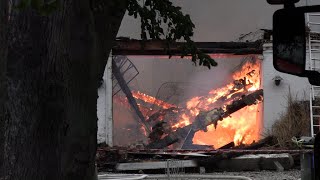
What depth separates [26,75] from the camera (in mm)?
2965

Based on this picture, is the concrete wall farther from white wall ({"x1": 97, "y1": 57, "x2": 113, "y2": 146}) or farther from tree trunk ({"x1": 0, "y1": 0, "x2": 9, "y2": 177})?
tree trunk ({"x1": 0, "y1": 0, "x2": 9, "y2": 177})

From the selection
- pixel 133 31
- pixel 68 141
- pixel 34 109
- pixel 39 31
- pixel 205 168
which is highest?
pixel 133 31

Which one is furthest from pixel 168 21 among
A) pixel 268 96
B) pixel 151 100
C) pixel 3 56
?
pixel 151 100

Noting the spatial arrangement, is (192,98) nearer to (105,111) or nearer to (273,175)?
(105,111)

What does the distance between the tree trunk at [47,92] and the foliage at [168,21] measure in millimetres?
1213

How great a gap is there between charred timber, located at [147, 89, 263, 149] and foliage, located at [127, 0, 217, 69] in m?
9.59

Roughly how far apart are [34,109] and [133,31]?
14395 millimetres

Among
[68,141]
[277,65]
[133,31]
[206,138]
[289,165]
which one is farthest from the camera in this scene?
[133,31]

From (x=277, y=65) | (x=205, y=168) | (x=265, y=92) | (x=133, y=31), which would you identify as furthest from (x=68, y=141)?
(x=133, y=31)

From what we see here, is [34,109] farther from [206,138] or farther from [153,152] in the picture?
[206,138]

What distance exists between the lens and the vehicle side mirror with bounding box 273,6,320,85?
218 cm

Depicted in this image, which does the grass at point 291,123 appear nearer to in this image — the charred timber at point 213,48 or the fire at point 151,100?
the charred timber at point 213,48

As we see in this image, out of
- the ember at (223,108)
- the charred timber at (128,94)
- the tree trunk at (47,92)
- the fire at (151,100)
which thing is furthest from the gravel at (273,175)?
the tree trunk at (47,92)

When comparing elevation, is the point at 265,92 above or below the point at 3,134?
above
